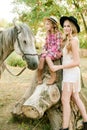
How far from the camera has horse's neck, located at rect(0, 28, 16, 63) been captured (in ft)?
15.7

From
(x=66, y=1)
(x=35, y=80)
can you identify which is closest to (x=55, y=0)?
(x=66, y=1)

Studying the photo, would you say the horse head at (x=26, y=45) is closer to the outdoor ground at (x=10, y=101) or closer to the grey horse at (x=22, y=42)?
the grey horse at (x=22, y=42)

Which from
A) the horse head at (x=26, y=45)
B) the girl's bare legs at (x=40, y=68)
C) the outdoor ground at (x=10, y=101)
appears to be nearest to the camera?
the horse head at (x=26, y=45)

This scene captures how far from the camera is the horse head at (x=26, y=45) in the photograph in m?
4.61

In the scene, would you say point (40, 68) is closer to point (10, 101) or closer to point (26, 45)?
point (26, 45)

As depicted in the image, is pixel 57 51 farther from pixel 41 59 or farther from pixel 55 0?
pixel 55 0

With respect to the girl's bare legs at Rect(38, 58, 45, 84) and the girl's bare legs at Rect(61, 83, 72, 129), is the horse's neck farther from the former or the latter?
the girl's bare legs at Rect(61, 83, 72, 129)

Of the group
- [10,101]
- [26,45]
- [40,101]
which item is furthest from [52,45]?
[10,101]

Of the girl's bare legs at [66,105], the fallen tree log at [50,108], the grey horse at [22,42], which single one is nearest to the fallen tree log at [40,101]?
→ the fallen tree log at [50,108]

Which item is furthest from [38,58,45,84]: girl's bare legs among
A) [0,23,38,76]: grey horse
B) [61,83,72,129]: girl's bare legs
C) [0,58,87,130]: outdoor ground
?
[0,58,87,130]: outdoor ground

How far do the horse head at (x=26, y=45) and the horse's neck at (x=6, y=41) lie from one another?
0.10 metres

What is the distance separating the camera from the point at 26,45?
465 centimetres

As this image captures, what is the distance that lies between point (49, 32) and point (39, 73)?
75 cm

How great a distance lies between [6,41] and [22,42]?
316 millimetres
